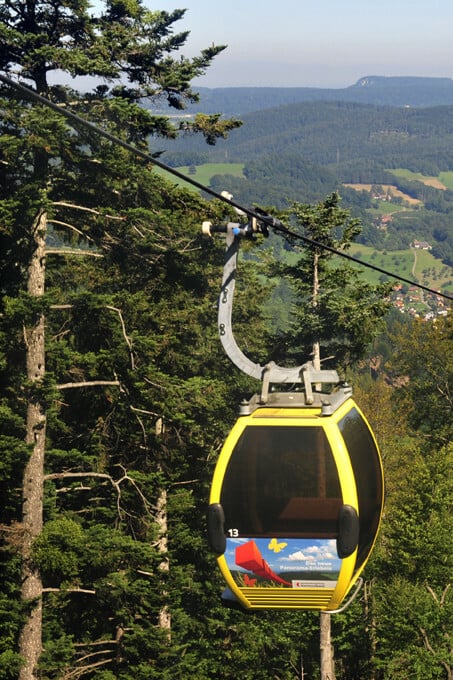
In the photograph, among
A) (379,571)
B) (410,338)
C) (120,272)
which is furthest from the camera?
(410,338)

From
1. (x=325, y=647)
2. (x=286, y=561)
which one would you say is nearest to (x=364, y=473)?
(x=286, y=561)

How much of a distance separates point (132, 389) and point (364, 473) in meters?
8.33

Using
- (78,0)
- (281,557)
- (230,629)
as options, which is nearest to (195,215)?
(78,0)

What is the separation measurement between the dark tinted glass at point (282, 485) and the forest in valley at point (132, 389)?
72 centimetres

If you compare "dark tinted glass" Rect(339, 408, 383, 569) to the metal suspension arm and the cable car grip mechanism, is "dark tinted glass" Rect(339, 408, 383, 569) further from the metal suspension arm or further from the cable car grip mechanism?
the metal suspension arm

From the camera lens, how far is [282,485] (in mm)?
9641

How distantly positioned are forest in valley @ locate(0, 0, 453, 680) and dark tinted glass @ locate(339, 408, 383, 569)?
1.29 meters

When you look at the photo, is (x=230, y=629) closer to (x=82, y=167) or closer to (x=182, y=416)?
(x=182, y=416)

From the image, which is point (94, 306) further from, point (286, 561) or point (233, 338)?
point (286, 561)

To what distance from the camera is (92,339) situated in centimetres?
1905

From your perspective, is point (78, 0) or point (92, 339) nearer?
point (78, 0)

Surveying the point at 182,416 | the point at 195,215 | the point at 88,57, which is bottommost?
the point at 182,416

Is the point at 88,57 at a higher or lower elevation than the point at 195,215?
higher

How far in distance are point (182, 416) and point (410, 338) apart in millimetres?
31554
